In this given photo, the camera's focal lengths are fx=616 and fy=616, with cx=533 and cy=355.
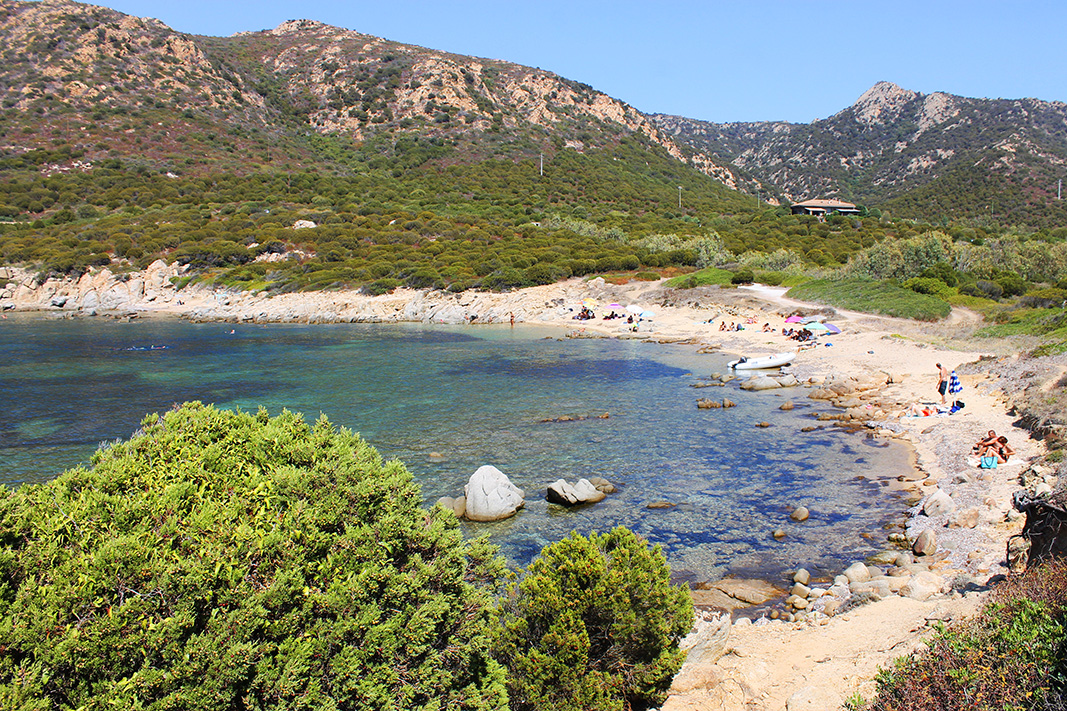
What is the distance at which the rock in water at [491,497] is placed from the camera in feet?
43.8

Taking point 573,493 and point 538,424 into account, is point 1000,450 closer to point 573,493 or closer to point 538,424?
point 573,493

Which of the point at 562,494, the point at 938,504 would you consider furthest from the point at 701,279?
the point at 562,494

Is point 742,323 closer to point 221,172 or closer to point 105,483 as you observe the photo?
point 105,483

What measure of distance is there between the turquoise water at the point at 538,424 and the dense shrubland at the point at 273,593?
19.2 ft

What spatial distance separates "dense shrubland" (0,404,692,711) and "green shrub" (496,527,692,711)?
2 centimetres

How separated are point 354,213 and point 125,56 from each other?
211 ft

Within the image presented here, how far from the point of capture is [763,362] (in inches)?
1150

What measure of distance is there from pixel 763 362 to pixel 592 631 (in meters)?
25.5

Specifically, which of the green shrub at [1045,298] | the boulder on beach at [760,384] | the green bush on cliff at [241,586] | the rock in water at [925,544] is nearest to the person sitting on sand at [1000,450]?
the rock in water at [925,544]

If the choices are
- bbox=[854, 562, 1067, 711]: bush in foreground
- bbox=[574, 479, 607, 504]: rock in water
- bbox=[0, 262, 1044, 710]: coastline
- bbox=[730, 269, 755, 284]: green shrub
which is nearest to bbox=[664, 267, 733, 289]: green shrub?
bbox=[730, 269, 755, 284]: green shrub

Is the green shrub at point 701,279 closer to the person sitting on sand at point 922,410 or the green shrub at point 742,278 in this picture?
the green shrub at point 742,278

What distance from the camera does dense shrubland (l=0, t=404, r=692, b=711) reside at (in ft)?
11.3

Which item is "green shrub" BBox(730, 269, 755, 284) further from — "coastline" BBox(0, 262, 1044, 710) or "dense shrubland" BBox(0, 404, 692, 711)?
"dense shrubland" BBox(0, 404, 692, 711)

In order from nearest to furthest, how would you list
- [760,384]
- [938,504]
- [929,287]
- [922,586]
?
[922,586] < [938,504] < [760,384] < [929,287]
